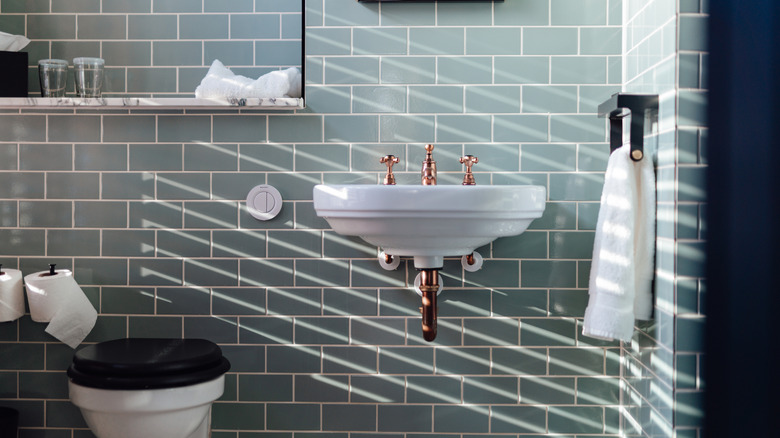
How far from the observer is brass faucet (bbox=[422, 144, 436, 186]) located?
1.83m

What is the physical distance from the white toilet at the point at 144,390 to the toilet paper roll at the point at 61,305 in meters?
0.28

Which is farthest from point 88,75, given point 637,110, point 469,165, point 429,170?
point 637,110

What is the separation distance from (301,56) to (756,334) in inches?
59.8

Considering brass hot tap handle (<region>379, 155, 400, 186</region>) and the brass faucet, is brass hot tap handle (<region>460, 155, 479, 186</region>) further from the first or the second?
brass hot tap handle (<region>379, 155, 400, 186</region>)

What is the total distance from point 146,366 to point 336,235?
0.69 m

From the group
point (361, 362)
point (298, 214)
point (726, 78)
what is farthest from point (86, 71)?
point (726, 78)

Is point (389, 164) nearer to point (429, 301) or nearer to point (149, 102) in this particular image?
point (429, 301)

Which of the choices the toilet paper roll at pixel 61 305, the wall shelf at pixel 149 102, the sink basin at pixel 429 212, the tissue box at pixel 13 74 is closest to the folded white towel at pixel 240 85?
the wall shelf at pixel 149 102

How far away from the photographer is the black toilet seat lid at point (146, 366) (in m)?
1.53

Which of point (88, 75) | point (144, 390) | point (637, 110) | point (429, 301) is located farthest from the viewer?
point (88, 75)

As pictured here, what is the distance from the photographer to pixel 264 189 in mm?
1944

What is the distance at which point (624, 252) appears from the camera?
1577 mm

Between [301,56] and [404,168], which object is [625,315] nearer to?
[404,168]

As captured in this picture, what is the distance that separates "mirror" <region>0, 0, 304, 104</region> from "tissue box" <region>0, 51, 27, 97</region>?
8 cm
